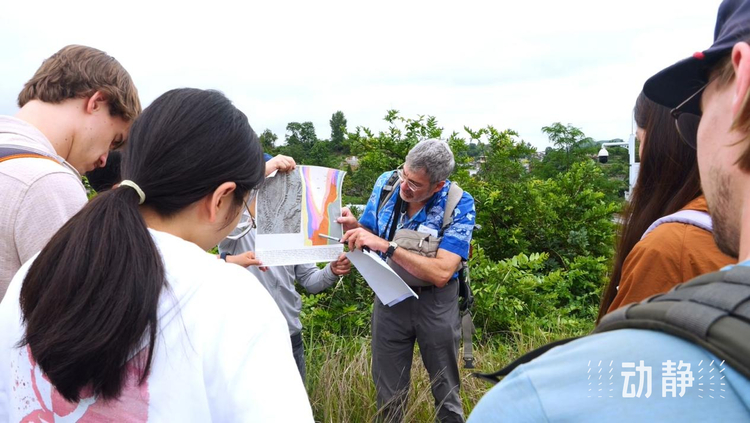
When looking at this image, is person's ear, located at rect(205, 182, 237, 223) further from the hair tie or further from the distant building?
the distant building

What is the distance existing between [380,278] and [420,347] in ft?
2.44

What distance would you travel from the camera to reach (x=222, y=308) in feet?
3.39

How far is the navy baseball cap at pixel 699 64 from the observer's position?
851 mm

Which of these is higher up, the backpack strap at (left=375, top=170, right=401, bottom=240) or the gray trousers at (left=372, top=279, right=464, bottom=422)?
the backpack strap at (left=375, top=170, right=401, bottom=240)

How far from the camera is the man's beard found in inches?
31.5

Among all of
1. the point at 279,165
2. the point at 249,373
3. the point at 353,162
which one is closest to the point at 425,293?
the point at 279,165

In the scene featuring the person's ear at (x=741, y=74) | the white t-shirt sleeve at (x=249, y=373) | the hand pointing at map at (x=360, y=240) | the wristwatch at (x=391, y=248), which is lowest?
the wristwatch at (x=391, y=248)

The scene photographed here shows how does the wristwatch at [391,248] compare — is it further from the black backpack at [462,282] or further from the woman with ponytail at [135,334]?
the woman with ponytail at [135,334]

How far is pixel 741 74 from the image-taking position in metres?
0.76

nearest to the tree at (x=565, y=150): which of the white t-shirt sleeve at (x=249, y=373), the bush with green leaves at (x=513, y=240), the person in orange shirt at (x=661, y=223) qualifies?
the bush with green leaves at (x=513, y=240)

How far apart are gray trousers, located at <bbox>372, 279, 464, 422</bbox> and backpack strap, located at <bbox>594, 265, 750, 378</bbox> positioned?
280 centimetres

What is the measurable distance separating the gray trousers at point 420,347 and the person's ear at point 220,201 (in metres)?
2.25

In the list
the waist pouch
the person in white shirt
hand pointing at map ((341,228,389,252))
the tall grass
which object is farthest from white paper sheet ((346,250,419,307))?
the person in white shirt

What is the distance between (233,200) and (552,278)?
186 inches
